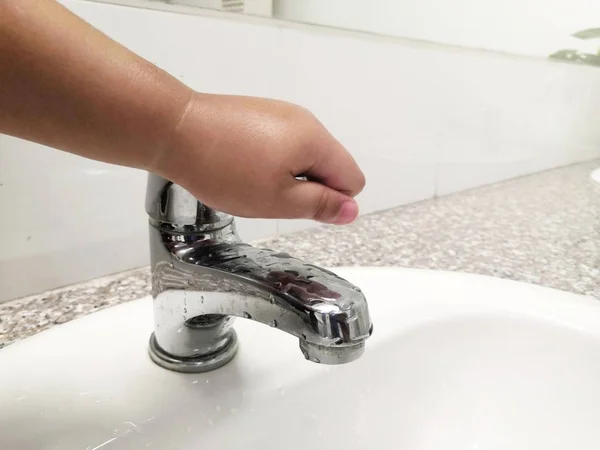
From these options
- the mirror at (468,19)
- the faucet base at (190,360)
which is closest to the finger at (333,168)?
the faucet base at (190,360)

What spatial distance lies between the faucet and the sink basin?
0.06 feet

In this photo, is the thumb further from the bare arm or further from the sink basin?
the sink basin

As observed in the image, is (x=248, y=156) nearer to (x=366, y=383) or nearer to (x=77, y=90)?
(x=77, y=90)

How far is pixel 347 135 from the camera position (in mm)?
579

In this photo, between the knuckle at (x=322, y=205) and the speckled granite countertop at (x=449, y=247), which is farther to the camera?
the speckled granite countertop at (x=449, y=247)

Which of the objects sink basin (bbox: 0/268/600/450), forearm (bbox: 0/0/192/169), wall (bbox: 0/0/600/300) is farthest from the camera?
wall (bbox: 0/0/600/300)

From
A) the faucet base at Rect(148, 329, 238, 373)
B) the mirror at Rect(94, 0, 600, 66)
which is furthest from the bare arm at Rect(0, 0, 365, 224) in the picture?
the mirror at Rect(94, 0, 600, 66)

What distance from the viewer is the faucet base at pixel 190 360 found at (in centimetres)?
31

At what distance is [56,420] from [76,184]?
0.60 feet

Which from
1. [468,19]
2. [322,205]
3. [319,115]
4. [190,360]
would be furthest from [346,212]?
[468,19]

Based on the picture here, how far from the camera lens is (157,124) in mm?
189

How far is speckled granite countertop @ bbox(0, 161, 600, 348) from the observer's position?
0.38 m

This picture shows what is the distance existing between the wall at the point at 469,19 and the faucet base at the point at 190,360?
0.32 m

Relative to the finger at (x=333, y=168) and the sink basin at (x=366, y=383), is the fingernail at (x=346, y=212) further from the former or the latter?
the sink basin at (x=366, y=383)
